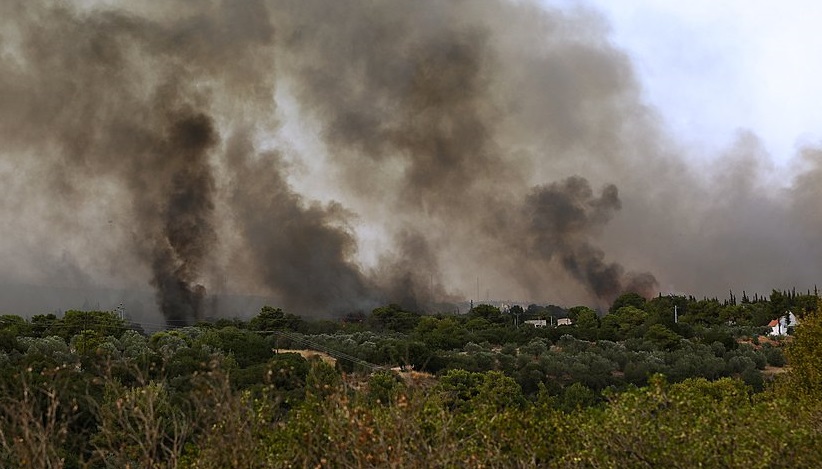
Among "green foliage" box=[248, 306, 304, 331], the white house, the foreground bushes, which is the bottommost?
the foreground bushes

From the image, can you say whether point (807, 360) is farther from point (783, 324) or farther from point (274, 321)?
point (274, 321)

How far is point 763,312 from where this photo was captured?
187875 mm

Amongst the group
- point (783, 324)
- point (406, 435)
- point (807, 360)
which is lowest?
point (406, 435)

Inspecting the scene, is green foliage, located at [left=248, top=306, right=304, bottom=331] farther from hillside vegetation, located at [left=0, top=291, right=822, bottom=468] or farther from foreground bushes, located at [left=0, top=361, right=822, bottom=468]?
foreground bushes, located at [left=0, top=361, right=822, bottom=468]

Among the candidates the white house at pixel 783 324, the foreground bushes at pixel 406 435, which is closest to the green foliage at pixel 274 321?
the white house at pixel 783 324

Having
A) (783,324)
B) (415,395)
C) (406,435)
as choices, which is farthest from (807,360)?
(783,324)

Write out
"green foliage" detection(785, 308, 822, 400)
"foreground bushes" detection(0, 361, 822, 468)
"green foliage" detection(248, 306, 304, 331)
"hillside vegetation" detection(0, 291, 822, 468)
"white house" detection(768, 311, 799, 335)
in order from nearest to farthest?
1. "foreground bushes" detection(0, 361, 822, 468)
2. "hillside vegetation" detection(0, 291, 822, 468)
3. "green foliage" detection(785, 308, 822, 400)
4. "white house" detection(768, 311, 799, 335)
5. "green foliage" detection(248, 306, 304, 331)

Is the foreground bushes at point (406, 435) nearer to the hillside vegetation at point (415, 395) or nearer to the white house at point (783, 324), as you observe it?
the hillside vegetation at point (415, 395)

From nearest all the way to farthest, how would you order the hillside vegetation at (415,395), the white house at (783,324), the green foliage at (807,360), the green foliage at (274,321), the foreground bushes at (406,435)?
the foreground bushes at (406,435), the hillside vegetation at (415,395), the green foliage at (807,360), the white house at (783,324), the green foliage at (274,321)

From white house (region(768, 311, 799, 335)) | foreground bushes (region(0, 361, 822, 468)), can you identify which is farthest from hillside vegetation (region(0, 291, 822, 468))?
white house (region(768, 311, 799, 335))

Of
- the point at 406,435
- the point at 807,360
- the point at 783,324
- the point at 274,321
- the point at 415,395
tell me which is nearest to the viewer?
the point at 406,435

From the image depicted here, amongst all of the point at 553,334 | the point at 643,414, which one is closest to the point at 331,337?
the point at 553,334

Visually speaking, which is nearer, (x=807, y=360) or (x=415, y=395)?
(x=415, y=395)

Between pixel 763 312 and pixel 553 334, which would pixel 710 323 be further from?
pixel 553 334
